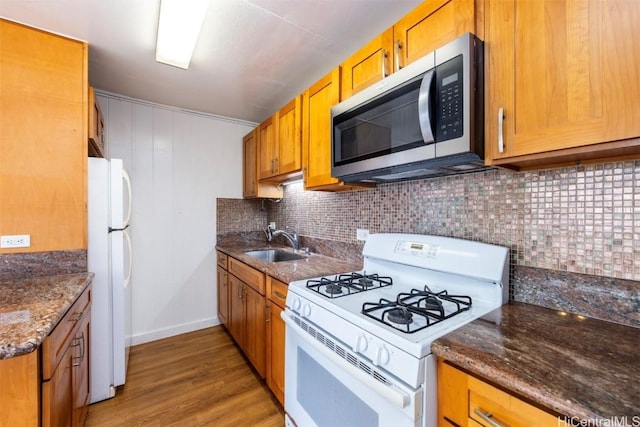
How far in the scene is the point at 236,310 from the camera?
2469 millimetres

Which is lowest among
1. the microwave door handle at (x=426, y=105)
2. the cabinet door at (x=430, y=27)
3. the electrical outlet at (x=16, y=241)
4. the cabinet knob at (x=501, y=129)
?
the electrical outlet at (x=16, y=241)

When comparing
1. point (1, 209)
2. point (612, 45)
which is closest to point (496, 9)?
point (612, 45)

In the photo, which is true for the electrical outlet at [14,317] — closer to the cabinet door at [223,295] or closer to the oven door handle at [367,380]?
the oven door handle at [367,380]

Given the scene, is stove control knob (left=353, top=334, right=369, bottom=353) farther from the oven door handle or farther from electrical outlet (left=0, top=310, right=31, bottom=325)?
electrical outlet (left=0, top=310, right=31, bottom=325)

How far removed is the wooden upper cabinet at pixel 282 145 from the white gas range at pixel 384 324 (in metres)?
0.96

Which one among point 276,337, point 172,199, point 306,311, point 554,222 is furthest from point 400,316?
point 172,199

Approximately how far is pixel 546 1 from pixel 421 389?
1286mm

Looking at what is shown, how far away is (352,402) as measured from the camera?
103 centimetres

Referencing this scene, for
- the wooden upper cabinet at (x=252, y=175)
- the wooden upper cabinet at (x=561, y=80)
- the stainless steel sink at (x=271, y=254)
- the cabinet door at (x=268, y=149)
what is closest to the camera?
the wooden upper cabinet at (x=561, y=80)

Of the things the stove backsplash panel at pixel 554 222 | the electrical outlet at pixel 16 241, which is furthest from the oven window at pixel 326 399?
the electrical outlet at pixel 16 241

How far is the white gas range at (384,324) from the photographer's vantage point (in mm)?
837

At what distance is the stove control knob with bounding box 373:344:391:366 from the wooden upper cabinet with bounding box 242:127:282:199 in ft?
7.42

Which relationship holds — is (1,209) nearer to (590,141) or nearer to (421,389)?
(421,389)

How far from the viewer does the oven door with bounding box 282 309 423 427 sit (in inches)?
32.8
